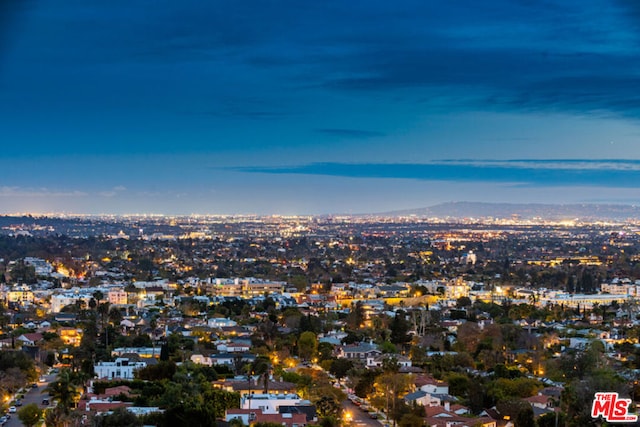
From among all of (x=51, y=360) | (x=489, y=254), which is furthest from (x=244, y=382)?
(x=489, y=254)

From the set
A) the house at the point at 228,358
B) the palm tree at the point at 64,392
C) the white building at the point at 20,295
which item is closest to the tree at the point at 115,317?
the house at the point at 228,358

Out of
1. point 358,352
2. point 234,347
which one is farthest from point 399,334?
point 234,347

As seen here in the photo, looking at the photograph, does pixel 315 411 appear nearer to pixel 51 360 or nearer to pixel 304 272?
pixel 51 360

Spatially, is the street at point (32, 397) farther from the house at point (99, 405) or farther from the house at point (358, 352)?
the house at point (358, 352)

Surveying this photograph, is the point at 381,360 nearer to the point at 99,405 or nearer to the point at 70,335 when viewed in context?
the point at 99,405

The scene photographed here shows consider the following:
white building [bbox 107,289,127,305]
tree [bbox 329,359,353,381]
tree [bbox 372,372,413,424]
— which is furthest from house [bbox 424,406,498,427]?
white building [bbox 107,289,127,305]
